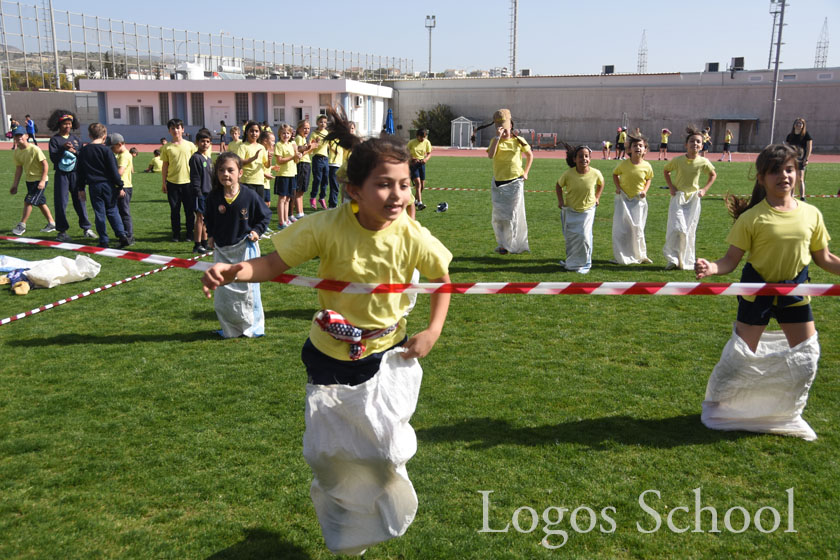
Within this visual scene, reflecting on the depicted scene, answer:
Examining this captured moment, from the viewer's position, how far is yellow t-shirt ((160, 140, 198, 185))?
41.5 ft

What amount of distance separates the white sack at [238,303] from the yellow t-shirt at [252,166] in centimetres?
550

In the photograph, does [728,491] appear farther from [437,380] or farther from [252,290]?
[252,290]

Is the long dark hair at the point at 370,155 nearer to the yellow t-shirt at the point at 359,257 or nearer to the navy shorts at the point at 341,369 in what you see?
the yellow t-shirt at the point at 359,257

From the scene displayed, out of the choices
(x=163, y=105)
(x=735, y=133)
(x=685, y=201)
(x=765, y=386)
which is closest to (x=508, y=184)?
(x=685, y=201)

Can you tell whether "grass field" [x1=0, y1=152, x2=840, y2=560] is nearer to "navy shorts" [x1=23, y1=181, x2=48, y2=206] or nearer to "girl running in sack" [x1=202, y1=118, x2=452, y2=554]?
"girl running in sack" [x1=202, y1=118, x2=452, y2=554]

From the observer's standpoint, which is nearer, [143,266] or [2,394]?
[2,394]

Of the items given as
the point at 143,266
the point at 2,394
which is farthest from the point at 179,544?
the point at 143,266

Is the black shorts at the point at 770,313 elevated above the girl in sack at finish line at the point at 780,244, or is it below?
below

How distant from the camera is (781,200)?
189 inches

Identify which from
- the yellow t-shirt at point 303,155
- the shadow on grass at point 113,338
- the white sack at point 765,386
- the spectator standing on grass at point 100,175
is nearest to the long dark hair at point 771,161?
the white sack at point 765,386

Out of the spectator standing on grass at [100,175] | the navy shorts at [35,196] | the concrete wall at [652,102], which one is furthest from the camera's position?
the concrete wall at [652,102]

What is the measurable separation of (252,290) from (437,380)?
230 centimetres

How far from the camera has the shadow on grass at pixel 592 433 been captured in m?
4.96

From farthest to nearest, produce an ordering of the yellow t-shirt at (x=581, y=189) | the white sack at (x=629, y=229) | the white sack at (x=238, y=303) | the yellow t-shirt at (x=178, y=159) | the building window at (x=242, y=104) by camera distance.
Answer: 1. the building window at (x=242, y=104)
2. the yellow t-shirt at (x=178, y=159)
3. the white sack at (x=629, y=229)
4. the yellow t-shirt at (x=581, y=189)
5. the white sack at (x=238, y=303)
